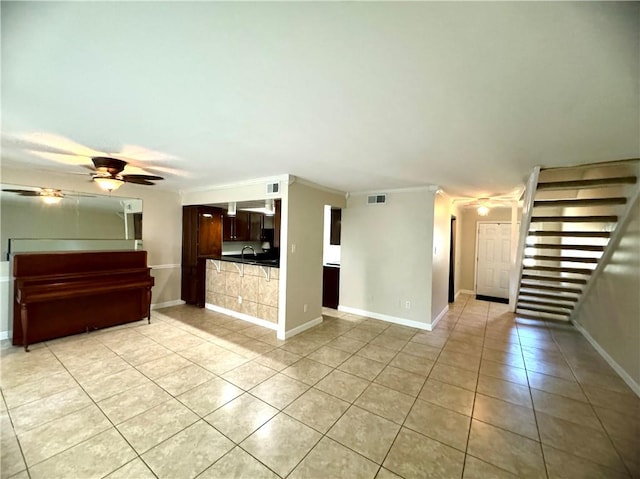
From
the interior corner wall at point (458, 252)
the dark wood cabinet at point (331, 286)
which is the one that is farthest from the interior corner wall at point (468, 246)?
the dark wood cabinet at point (331, 286)

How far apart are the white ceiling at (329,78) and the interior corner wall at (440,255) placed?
6.32ft

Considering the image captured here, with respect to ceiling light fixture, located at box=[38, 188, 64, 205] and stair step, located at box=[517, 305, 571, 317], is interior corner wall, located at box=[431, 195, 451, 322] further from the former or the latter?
ceiling light fixture, located at box=[38, 188, 64, 205]

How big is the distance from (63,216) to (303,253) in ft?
11.9

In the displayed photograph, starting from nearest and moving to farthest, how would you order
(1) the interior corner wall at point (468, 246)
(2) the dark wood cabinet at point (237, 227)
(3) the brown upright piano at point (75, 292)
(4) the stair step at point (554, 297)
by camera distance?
(3) the brown upright piano at point (75, 292) < (4) the stair step at point (554, 297) < (2) the dark wood cabinet at point (237, 227) < (1) the interior corner wall at point (468, 246)

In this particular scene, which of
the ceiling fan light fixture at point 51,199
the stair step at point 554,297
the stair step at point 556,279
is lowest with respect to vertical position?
the stair step at point 554,297

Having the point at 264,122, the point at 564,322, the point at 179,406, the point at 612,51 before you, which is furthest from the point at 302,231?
the point at 564,322

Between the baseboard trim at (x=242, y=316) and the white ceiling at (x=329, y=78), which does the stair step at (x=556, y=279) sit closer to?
the white ceiling at (x=329, y=78)

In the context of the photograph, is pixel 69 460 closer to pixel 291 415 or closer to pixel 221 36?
pixel 291 415

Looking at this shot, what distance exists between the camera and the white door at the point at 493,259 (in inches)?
255

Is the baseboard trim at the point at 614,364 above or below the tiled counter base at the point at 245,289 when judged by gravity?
below

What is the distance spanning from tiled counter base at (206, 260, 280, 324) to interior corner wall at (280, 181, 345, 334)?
1.22 ft

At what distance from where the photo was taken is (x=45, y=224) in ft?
12.3

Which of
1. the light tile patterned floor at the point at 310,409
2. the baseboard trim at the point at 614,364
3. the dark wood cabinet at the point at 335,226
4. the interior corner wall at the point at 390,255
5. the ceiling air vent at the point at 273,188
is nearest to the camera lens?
the light tile patterned floor at the point at 310,409

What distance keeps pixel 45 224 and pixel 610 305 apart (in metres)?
7.75
